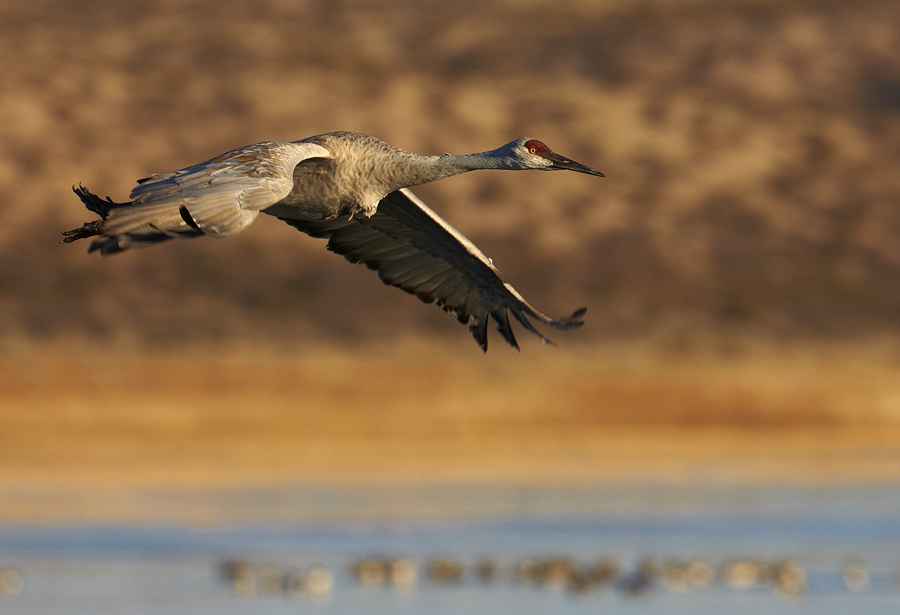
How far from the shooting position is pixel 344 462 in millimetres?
26125

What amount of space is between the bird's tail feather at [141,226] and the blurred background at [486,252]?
1034 cm

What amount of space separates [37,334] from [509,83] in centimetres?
1627

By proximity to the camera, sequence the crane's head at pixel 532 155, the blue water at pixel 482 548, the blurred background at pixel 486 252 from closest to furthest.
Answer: the crane's head at pixel 532 155 → the blue water at pixel 482 548 → the blurred background at pixel 486 252

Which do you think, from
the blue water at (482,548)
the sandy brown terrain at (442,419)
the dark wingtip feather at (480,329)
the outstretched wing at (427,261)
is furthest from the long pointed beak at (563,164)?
the sandy brown terrain at (442,419)

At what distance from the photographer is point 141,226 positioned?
33.2ft

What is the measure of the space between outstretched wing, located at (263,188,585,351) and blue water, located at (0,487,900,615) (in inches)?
102

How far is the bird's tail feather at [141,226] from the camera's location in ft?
32.7

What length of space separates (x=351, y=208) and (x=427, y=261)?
1.58 m

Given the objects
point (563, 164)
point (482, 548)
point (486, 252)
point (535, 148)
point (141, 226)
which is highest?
point (486, 252)

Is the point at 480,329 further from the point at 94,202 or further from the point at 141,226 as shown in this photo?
the point at 141,226

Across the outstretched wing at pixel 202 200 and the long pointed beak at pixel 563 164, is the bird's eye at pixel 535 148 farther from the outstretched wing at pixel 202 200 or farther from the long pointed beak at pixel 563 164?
the outstretched wing at pixel 202 200

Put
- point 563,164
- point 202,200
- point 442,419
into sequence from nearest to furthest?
point 202,200
point 563,164
point 442,419

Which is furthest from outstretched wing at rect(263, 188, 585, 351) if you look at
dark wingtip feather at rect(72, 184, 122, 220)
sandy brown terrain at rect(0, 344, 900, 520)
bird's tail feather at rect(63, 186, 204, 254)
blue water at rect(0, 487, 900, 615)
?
sandy brown terrain at rect(0, 344, 900, 520)

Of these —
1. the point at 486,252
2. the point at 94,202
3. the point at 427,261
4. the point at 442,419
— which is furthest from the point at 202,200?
the point at 486,252
